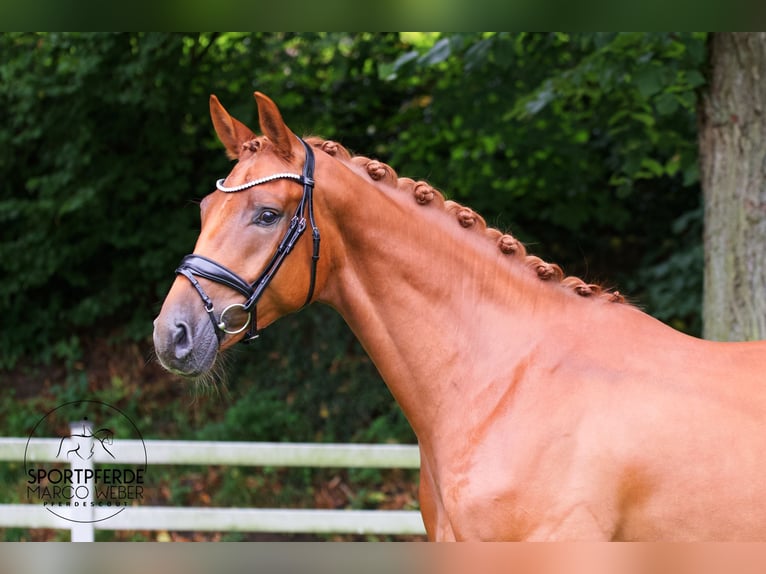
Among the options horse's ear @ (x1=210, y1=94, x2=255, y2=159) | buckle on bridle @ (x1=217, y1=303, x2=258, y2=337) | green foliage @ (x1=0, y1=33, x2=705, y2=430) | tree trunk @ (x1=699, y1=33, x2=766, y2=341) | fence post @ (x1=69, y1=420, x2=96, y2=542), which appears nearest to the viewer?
buckle on bridle @ (x1=217, y1=303, x2=258, y2=337)

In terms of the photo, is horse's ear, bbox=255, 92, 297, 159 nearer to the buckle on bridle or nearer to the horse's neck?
the horse's neck

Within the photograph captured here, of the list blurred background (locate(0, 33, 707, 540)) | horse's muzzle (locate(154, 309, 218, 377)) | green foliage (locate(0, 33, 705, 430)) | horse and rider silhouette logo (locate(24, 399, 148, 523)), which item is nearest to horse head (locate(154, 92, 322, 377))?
horse's muzzle (locate(154, 309, 218, 377))

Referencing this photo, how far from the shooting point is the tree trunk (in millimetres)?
5211

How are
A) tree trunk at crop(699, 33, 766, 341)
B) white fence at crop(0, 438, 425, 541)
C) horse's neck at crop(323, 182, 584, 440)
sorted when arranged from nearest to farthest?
horse's neck at crop(323, 182, 584, 440) < tree trunk at crop(699, 33, 766, 341) < white fence at crop(0, 438, 425, 541)

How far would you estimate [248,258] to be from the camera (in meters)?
2.67

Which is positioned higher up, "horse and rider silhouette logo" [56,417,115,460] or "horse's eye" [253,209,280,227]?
"horse and rider silhouette logo" [56,417,115,460]

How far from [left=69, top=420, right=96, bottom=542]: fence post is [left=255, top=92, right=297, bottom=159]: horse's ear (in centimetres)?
339

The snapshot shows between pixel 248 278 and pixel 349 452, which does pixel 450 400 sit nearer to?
pixel 248 278

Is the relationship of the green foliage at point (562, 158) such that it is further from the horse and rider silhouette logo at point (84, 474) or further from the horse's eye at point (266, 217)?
the horse's eye at point (266, 217)

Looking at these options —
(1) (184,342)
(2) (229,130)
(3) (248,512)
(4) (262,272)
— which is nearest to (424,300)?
(4) (262,272)

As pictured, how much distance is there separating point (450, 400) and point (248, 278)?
0.81m

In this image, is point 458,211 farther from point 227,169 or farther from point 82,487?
point 227,169

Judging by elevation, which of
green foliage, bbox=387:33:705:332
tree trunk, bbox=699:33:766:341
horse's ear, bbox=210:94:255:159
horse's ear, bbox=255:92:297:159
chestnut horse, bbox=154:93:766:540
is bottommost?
chestnut horse, bbox=154:93:766:540

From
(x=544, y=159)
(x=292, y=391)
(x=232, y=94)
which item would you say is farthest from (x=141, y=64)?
(x=544, y=159)
